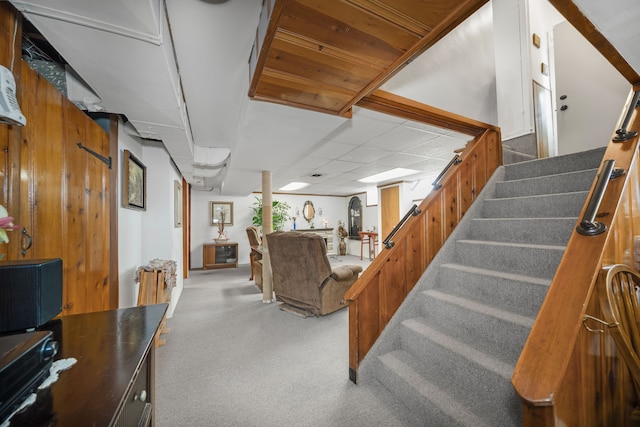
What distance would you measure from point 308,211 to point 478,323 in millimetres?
7258

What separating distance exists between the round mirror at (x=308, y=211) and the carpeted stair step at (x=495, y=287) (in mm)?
6690

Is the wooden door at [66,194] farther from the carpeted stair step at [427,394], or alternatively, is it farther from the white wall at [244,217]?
the white wall at [244,217]

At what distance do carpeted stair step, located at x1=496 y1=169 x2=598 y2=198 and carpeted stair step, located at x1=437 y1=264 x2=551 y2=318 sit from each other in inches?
41.1

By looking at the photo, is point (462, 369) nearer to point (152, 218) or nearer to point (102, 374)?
point (102, 374)

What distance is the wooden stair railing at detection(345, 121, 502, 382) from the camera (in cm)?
187

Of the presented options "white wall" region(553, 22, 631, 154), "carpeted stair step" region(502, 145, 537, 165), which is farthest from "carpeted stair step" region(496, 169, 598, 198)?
"white wall" region(553, 22, 631, 154)

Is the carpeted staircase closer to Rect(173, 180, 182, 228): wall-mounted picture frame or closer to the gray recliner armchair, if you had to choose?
the gray recliner armchair

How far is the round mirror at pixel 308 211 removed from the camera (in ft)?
28.3

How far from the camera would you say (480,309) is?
64.7 inches

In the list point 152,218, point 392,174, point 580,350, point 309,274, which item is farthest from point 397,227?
point 392,174

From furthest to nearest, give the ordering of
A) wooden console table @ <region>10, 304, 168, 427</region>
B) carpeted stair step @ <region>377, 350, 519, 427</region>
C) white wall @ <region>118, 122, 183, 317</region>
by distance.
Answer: white wall @ <region>118, 122, 183, 317</region> → carpeted stair step @ <region>377, 350, 519, 427</region> → wooden console table @ <region>10, 304, 168, 427</region>

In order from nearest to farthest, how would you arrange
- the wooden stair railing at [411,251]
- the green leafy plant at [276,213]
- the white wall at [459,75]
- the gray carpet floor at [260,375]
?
the gray carpet floor at [260,375] → the wooden stair railing at [411,251] → the white wall at [459,75] → the green leafy plant at [276,213]

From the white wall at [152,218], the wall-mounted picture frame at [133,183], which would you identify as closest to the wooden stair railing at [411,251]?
the wall-mounted picture frame at [133,183]

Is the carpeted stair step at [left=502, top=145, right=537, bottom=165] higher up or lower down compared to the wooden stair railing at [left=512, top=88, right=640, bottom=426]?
higher up
